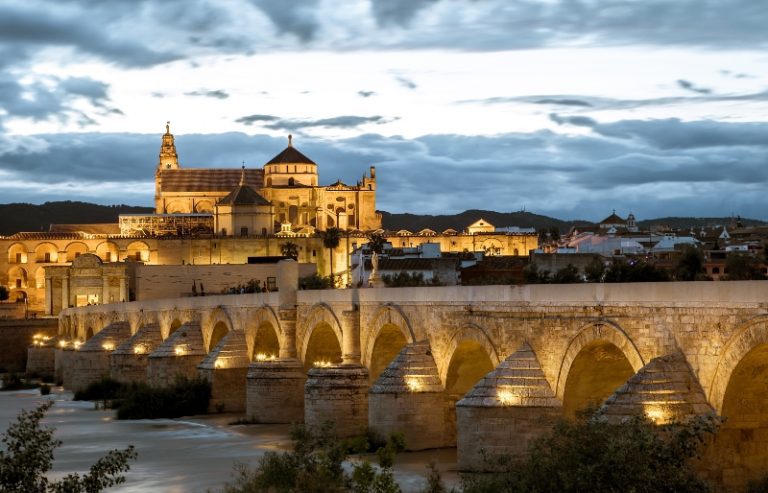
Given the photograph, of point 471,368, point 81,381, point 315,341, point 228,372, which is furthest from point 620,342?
point 81,381

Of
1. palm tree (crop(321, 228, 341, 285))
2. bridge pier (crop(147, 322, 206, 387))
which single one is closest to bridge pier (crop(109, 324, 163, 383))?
bridge pier (crop(147, 322, 206, 387))

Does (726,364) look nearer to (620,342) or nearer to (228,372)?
(620,342)

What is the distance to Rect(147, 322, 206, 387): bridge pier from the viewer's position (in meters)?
39.3

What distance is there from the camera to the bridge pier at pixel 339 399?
90.4ft

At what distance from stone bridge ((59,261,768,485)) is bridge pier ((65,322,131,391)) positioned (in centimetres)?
474

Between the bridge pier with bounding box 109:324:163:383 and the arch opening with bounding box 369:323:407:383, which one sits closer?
the arch opening with bounding box 369:323:407:383

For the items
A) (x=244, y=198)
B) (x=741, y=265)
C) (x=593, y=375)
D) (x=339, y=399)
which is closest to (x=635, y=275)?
(x=741, y=265)

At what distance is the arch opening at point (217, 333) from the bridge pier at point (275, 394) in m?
8.68

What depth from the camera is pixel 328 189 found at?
372 ft

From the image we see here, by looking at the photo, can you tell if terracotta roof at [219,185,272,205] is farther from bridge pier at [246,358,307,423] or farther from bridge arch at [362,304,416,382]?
bridge arch at [362,304,416,382]

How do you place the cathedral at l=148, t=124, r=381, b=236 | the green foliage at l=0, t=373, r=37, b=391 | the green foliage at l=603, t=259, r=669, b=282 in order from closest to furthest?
the green foliage at l=603, t=259, r=669, b=282 → the green foliage at l=0, t=373, r=37, b=391 → the cathedral at l=148, t=124, r=381, b=236

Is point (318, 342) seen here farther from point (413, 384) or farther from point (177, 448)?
point (413, 384)

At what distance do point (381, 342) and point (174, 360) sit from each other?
1145 cm

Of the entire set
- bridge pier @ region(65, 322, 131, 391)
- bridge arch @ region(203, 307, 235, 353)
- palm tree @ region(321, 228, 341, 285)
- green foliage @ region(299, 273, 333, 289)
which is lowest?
bridge pier @ region(65, 322, 131, 391)
